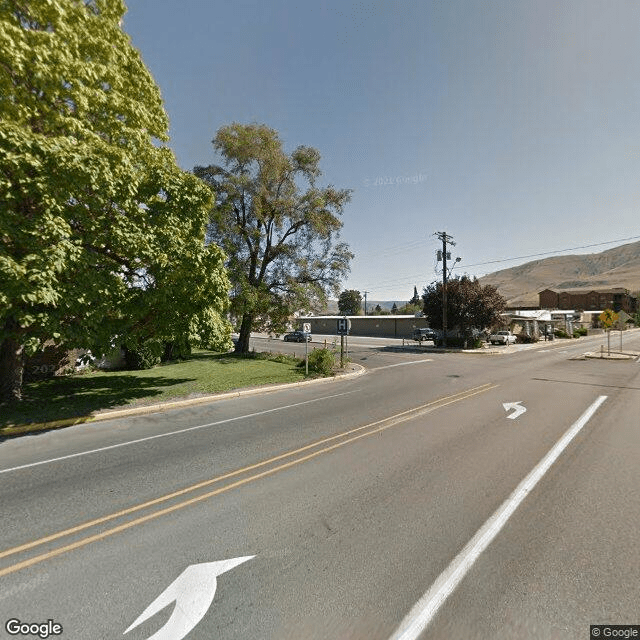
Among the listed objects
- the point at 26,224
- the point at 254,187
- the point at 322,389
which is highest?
the point at 254,187

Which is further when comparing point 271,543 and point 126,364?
point 126,364

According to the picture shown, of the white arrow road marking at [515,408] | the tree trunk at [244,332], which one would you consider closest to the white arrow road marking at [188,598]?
the white arrow road marking at [515,408]

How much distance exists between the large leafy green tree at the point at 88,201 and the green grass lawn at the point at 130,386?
1.43 m

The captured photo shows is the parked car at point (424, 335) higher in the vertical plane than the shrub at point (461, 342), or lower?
higher

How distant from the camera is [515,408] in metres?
10.2

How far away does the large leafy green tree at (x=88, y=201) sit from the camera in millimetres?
7344

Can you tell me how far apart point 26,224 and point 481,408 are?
12.5m

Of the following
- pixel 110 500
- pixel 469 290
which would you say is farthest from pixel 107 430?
pixel 469 290

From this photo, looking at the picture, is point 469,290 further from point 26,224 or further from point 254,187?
point 26,224

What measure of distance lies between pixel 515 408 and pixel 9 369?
15.0m

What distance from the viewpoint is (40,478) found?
5574 millimetres

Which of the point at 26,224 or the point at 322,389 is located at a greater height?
the point at 26,224

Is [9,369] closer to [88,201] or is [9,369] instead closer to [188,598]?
[88,201]

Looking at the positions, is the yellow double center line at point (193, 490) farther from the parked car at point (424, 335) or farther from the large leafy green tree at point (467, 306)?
the parked car at point (424, 335)
